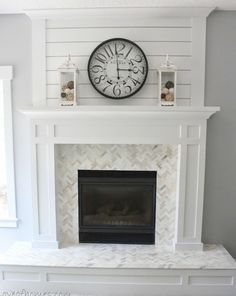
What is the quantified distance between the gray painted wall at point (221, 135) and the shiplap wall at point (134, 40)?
9.2 inches

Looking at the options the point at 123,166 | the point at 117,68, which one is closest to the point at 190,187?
the point at 123,166

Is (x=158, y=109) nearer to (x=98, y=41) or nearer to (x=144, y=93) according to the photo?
(x=144, y=93)

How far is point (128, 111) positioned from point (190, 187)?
36.4 inches

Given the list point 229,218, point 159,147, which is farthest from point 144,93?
point 229,218

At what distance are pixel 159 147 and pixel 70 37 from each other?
53.2 inches

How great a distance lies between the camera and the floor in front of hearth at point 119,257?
2385mm

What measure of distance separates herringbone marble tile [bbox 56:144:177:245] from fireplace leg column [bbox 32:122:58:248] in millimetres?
114

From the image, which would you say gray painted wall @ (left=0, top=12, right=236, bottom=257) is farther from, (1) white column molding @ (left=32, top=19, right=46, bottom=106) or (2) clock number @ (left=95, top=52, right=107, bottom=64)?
(2) clock number @ (left=95, top=52, right=107, bottom=64)

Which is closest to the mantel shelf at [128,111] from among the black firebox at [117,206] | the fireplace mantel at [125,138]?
the fireplace mantel at [125,138]

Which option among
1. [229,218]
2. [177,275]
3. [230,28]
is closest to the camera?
[177,275]

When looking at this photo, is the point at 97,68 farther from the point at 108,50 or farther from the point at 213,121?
the point at 213,121

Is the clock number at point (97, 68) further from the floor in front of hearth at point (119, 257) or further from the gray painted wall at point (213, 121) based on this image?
the floor in front of hearth at point (119, 257)

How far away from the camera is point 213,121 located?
269 cm

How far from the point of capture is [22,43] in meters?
2.68
